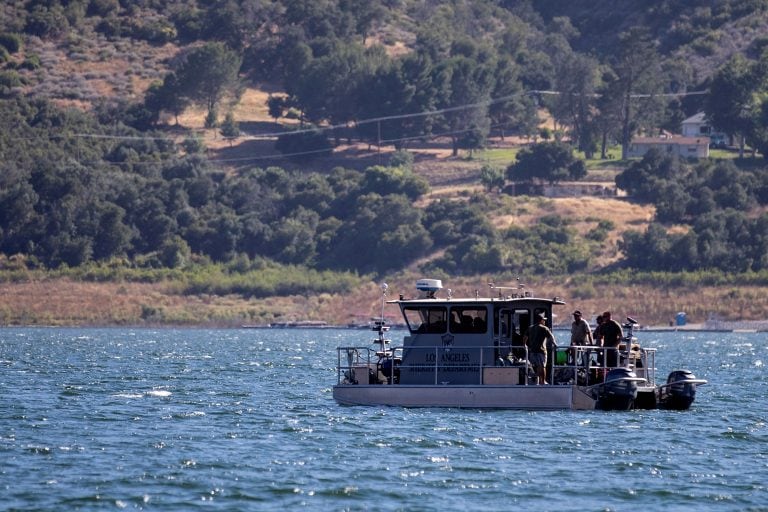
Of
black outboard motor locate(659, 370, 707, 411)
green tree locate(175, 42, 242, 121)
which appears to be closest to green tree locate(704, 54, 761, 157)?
green tree locate(175, 42, 242, 121)

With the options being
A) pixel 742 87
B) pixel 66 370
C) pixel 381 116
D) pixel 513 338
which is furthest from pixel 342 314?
pixel 513 338

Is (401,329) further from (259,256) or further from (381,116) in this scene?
(381,116)

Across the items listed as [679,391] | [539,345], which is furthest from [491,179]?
[539,345]

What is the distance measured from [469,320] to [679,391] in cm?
630

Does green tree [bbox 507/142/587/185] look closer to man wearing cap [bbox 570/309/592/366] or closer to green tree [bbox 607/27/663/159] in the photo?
green tree [bbox 607/27/663/159]

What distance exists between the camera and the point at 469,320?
47188mm

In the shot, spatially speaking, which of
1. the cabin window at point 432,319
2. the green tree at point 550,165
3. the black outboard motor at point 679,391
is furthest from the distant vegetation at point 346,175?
the cabin window at point 432,319

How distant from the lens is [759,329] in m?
130

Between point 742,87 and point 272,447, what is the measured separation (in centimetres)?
14401

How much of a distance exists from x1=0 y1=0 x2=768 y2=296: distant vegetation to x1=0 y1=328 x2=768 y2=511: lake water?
83.0 metres

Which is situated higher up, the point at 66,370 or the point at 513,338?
the point at 513,338

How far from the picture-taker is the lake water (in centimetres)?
3294

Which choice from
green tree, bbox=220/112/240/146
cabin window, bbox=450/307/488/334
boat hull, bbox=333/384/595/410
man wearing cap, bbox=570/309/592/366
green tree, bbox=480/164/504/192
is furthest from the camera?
green tree, bbox=220/112/240/146

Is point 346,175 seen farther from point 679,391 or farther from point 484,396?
point 484,396
